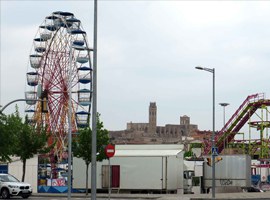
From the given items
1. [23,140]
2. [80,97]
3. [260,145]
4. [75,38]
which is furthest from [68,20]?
[260,145]

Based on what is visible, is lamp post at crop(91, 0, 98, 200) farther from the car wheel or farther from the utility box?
the utility box

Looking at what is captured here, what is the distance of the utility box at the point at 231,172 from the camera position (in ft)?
156

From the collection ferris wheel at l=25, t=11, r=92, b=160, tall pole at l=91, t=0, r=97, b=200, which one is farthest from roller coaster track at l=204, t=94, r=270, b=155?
tall pole at l=91, t=0, r=97, b=200

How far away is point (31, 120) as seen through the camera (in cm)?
6688

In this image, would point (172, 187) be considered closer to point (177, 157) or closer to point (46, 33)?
point (177, 157)

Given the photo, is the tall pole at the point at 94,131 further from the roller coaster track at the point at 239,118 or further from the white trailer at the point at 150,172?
the roller coaster track at the point at 239,118

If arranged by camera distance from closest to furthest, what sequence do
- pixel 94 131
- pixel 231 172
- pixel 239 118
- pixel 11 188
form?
1. pixel 94 131
2. pixel 11 188
3. pixel 231 172
4. pixel 239 118

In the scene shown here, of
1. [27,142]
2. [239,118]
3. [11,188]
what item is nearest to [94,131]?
[11,188]

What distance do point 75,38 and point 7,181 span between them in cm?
3082

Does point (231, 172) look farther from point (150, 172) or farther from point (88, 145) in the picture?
point (88, 145)

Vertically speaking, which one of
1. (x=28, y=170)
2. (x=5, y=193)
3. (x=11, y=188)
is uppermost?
(x=28, y=170)

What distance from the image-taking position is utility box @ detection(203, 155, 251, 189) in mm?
47438

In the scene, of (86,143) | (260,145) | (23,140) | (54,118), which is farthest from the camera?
(260,145)

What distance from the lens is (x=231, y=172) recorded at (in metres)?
47.7
